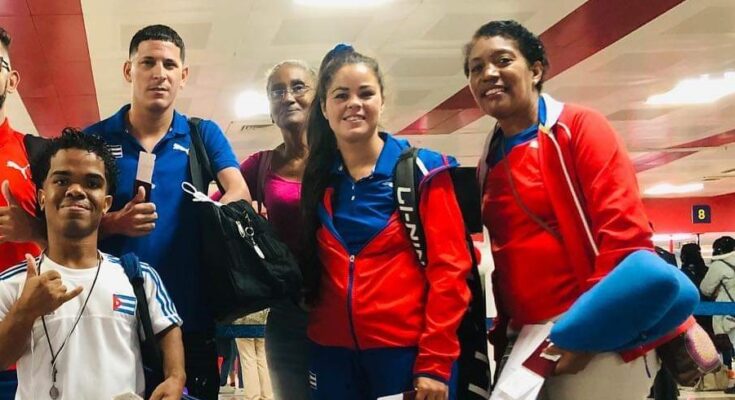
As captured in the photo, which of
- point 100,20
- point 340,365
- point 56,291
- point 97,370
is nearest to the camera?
point 56,291

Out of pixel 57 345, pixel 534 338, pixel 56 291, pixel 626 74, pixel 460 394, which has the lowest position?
pixel 460 394

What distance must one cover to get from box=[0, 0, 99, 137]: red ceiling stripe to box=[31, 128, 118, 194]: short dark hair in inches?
158

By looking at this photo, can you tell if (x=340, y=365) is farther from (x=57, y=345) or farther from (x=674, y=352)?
(x=674, y=352)

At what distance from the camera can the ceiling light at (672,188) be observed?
19348mm

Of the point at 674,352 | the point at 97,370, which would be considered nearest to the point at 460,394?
the point at 674,352

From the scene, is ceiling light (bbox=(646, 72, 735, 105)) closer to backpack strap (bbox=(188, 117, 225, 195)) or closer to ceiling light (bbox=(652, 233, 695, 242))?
backpack strap (bbox=(188, 117, 225, 195))

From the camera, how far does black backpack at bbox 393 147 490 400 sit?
2.17m

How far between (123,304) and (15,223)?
42cm

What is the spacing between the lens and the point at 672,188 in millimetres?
20094

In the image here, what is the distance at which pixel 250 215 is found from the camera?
234cm

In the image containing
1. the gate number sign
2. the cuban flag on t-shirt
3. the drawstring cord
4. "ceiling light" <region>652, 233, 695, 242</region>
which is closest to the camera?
the cuban flag on t-shirt

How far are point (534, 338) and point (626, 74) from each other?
7159 millimetres

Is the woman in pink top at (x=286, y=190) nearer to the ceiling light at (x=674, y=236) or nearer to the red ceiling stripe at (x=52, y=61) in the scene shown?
the red ceiling stripe at (x=52, y=61)

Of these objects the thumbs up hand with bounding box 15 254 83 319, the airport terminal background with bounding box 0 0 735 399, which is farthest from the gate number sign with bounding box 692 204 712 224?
the thumbs up hand with bounding box 15 254 83 319
